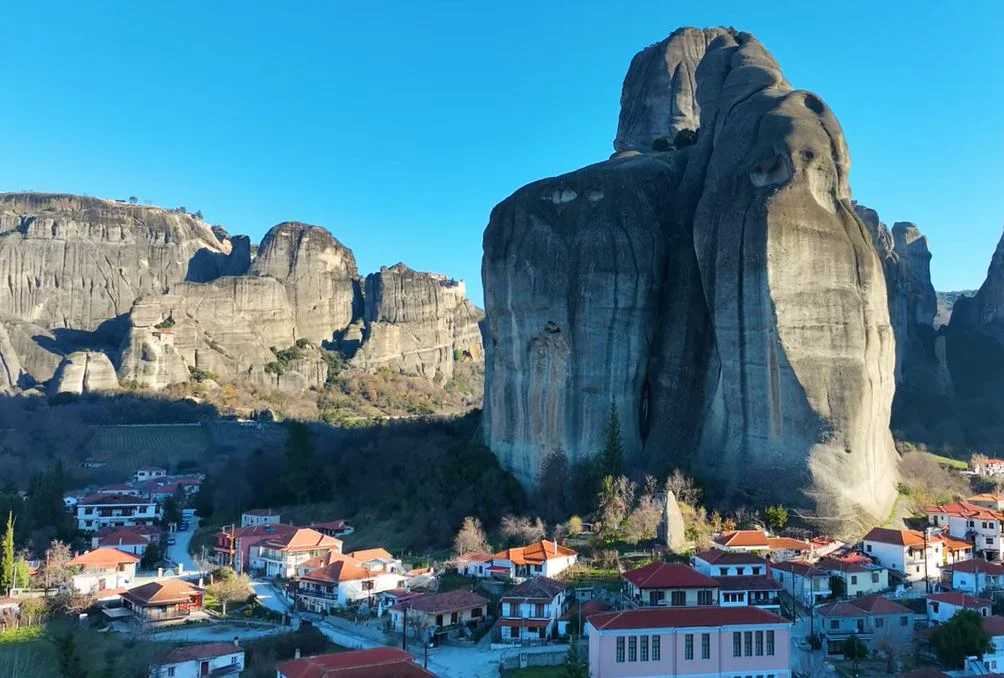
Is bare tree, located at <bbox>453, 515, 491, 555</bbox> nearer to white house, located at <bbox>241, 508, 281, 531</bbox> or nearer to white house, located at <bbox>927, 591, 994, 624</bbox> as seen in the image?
white house, located at <bbox>241, 508, 281, 531</bbox>

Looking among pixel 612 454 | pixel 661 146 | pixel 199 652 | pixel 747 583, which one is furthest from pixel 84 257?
pixel 747 583

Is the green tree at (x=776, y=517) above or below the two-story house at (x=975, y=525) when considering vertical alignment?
above

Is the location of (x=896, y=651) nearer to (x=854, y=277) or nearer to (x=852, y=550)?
(x=852, y=550)

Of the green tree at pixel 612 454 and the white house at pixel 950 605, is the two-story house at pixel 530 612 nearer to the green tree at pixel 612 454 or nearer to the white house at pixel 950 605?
the green tree at pixel 612 454

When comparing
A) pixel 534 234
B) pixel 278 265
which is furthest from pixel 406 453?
pixel 278 265

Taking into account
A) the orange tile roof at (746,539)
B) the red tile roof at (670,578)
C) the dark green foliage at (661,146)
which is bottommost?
the red tile roof at (670,578)

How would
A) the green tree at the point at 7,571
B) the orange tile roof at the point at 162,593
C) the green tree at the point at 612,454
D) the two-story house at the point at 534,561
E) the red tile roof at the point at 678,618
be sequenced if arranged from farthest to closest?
the green tree at the point at 612,454 < the green tree at the point at 7,571 < the two-story house at the point at 534,561 < the orange tile roof at the point at 162,593 < the red tile roof at the point at 678,618

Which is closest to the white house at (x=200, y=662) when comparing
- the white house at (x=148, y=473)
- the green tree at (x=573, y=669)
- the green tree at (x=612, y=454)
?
the green tree at (x=573, y=669)

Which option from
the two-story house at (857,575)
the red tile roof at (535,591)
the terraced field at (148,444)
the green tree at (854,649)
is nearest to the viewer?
the green tree at (854,649)
